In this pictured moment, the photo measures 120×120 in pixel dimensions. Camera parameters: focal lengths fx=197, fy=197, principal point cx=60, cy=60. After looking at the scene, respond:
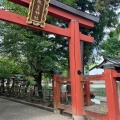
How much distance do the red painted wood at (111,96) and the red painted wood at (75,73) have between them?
165 cm

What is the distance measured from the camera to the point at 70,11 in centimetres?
720

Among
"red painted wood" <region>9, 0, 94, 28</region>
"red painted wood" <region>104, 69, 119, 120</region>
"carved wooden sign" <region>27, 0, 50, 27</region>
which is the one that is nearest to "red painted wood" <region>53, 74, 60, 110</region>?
"red painted wood" <region>9, 0, 94, 28</region>

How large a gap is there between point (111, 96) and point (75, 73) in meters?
2.01

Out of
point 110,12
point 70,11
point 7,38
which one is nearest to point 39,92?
point 7,38

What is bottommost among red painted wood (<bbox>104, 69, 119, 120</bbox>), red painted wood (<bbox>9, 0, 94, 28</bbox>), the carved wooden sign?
red painted wood (<bbox>104, 69, 119, 120</bbox>)

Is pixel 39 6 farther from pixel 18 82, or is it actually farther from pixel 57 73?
pixel 18 82

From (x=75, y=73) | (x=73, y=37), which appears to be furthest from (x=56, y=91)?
(x=73, y=37)

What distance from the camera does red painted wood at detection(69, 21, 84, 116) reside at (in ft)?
21.9

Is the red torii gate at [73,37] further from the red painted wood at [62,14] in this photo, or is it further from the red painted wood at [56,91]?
the red painted wood at [56,91]

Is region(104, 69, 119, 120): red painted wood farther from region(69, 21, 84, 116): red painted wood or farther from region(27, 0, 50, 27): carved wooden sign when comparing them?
region(27, 0, 50, 27): carved wooden sign

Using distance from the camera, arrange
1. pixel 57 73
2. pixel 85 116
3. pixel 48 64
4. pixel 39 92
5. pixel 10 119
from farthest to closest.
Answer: pixel 39 92 < pixel 48 64 < pixel 57 73 < pixel 10 119 < pixel 85 116

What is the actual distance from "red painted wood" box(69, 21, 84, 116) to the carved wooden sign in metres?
1.38

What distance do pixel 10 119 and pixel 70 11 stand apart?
14.7 ft

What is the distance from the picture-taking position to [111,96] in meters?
5.09
